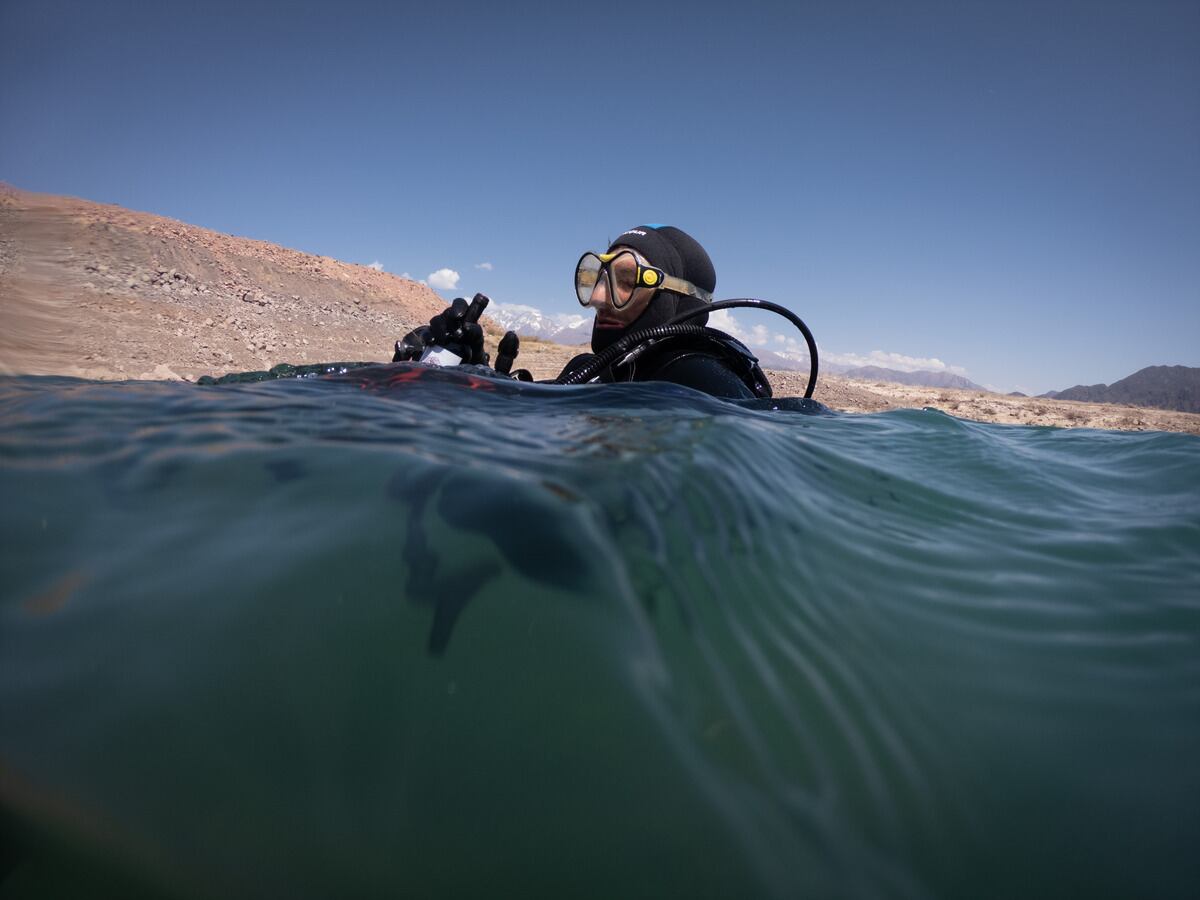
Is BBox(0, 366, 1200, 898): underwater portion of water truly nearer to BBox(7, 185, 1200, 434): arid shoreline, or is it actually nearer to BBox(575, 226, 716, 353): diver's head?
BBox(575, 226, 716, 353): diver's head

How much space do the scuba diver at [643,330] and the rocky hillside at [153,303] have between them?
17.0 ft

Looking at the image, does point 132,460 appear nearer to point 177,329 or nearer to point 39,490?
point 39,490

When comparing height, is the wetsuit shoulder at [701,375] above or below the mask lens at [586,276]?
below

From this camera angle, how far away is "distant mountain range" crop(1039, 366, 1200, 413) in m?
35.8

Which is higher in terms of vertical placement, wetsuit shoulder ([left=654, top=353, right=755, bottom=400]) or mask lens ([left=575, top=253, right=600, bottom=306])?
mask lens ([left=575, top=253, right=600, bottom=306])

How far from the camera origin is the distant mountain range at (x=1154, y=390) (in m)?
35.8

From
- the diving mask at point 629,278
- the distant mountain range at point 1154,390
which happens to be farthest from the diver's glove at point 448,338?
the distant mountain range at point 1154,390

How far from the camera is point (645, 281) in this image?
3.65m

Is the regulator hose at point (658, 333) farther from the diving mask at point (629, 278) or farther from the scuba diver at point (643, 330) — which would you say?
the diving mask at point (629, 278)

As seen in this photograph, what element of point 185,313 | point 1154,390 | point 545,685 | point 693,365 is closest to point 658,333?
point 693,365

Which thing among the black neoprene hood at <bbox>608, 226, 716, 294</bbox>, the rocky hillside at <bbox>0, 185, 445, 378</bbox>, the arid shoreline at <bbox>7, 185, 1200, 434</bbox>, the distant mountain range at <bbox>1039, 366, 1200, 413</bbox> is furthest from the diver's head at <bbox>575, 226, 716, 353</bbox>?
the distant mountain range at <bbox>1039, 366, 1200, 413</bbox>

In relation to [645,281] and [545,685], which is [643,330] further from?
[545,685]

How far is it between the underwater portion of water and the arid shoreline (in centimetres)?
618

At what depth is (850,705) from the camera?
0.89 metres
